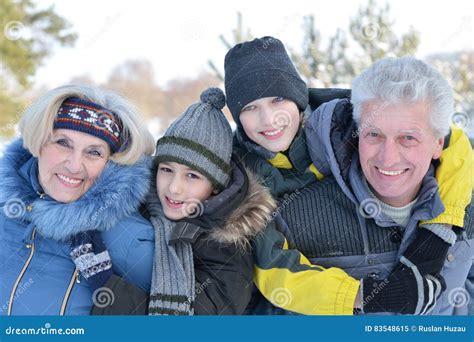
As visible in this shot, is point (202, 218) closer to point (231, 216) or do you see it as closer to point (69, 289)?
point (231, 216)

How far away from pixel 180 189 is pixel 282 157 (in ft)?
1.93

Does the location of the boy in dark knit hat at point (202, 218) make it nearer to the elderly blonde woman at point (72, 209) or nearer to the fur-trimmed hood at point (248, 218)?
the fur-trimmed hood at point (248, 218)

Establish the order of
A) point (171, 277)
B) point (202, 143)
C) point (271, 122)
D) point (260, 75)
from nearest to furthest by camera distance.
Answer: point (171, 277), point (202, 143), point (271, 122), point (260, 75)

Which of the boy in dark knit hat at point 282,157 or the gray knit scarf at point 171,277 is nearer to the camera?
the gray knit scarf at point 171,277

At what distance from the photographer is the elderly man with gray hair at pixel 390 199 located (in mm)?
2209

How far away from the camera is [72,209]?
2195 mm

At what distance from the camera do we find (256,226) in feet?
7.43

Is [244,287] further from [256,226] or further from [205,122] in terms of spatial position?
[205,122]

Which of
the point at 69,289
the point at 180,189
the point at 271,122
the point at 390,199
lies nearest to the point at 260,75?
the point at 271,122

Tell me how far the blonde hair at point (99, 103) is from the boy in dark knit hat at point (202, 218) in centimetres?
12

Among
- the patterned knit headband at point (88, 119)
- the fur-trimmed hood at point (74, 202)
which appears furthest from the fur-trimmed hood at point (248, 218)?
the patterned knit headband at point (88, 119)

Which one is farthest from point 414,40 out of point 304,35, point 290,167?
point 290,167

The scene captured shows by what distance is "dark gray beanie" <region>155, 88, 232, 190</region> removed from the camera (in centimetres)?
233

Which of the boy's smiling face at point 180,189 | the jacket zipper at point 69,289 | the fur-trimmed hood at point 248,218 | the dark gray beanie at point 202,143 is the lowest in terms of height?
the jacket zipper at point 69,289
